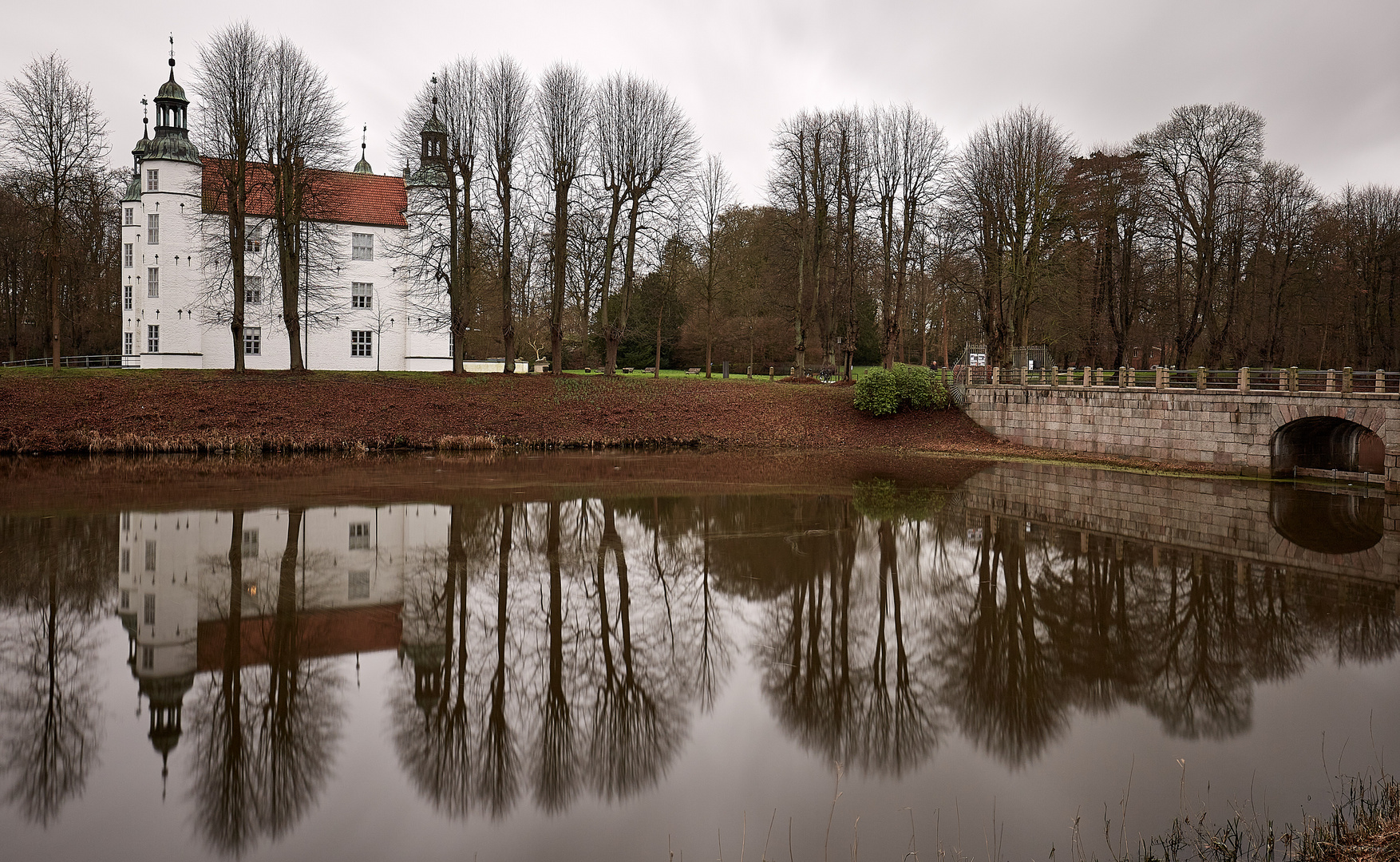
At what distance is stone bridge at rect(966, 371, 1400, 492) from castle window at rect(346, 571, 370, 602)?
2369 cm

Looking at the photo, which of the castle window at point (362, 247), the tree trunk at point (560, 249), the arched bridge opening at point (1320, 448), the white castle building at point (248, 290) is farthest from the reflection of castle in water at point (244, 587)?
the castle window at point (362, 247)

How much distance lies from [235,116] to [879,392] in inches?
1055

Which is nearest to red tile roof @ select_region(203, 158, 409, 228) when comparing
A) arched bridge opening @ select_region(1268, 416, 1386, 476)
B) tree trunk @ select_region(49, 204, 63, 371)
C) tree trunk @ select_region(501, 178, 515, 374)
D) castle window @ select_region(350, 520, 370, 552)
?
tree trunk @ select_region(501, 178, 515, 374)

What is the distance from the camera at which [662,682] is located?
8.21m

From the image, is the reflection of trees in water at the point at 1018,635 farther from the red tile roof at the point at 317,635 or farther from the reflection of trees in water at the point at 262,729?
the red tile roof at the point at 317,635

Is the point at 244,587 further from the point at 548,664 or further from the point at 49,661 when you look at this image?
the point at 548,664

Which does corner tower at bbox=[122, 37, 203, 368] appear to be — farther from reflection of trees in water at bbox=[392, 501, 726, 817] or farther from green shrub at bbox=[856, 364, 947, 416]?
reflection of trees in water at bbox=[392, 501, 726, 817]

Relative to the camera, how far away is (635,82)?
36.0 metres

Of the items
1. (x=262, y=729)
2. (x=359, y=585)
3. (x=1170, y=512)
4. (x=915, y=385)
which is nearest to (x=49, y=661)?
(x=262, y=729)

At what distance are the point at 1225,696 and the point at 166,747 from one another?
370 inches

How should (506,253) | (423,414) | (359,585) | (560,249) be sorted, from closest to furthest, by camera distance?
(359,585) → (423,414) → (506,253) → (560,249)

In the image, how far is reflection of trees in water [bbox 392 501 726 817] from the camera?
6426mm

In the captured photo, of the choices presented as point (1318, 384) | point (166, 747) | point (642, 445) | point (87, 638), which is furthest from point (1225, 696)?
point (642, 445)

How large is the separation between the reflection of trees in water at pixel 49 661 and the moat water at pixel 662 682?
0.04m
